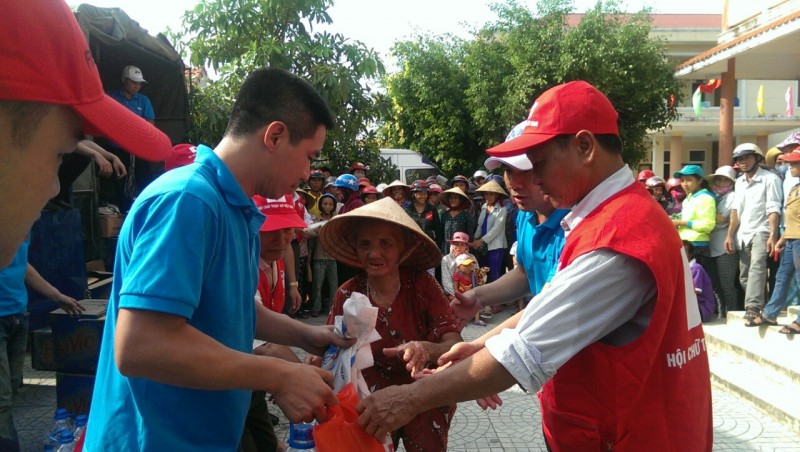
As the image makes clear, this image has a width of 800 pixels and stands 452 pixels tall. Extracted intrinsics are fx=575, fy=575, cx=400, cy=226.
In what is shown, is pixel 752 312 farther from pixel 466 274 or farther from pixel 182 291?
pixel 182 291

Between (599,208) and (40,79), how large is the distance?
155 centimetres

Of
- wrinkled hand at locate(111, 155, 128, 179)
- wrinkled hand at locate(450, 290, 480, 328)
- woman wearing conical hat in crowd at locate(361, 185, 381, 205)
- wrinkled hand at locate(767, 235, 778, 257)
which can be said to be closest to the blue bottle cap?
wrinkled hand at locate(450, 290, 480, 328)

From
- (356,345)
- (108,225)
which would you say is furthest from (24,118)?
(108,225)

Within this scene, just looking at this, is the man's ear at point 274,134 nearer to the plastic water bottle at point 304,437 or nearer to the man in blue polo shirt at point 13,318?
the plastic water bottle at point 304,437

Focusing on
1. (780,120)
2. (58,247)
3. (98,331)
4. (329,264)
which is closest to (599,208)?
(98,331)

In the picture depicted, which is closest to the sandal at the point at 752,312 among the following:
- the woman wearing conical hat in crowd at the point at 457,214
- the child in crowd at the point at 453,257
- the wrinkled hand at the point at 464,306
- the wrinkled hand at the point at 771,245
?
the wrinkled hand at the point at 771,245

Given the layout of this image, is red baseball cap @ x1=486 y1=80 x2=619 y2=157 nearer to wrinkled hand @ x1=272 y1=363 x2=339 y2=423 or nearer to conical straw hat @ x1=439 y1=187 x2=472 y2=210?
wrinkled hand @ x1=272 y1=363 x2=339 y2=423

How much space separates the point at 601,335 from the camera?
5.56ft

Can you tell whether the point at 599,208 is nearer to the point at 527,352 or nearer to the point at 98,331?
the point at 527,352

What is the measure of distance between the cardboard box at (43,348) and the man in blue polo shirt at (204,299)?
3182 millimetres

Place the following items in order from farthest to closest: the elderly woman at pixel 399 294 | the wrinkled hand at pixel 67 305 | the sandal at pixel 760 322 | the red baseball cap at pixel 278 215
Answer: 1. the sandal at pixel 760 322
2. the wrinkled hand at pixel 67 305
3. the red baseball cap at pixel 278 215
4. the elderly woman at pixel 399 294

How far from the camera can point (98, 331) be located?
3.92m

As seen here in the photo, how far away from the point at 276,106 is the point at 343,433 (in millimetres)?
1089

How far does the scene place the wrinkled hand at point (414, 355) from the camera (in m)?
2.44
